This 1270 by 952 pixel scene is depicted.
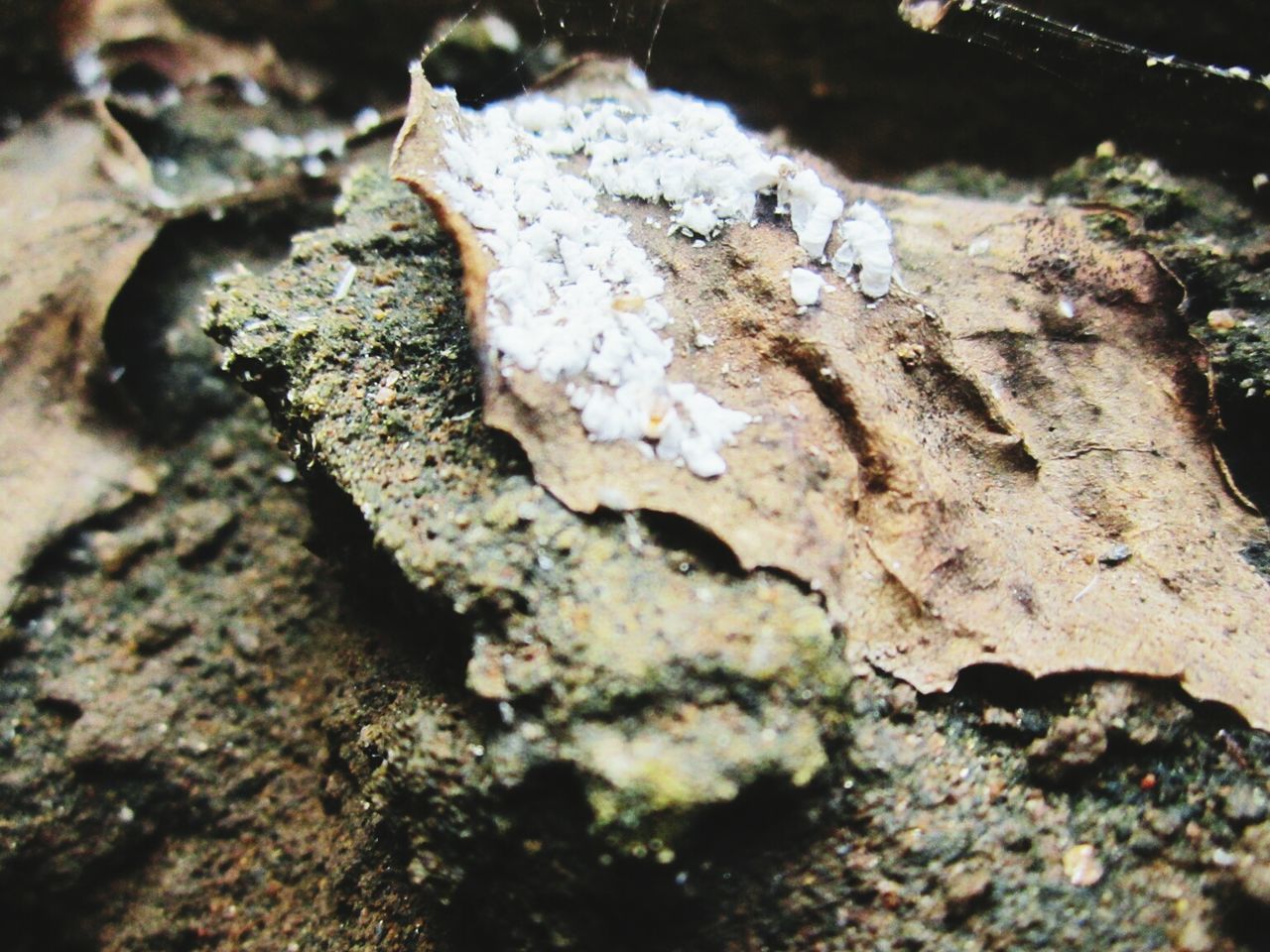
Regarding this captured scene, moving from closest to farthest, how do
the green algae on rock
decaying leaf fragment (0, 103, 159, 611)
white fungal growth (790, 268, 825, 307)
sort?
1. the green algae on rock
2. white fungal growth (790, 268, 825, 307)
3. decaying leaf fragment (0, 103, 159, 611)

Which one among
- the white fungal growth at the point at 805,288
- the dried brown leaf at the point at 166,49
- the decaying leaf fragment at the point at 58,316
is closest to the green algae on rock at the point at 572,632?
the white fungal growth at the point at 805,288

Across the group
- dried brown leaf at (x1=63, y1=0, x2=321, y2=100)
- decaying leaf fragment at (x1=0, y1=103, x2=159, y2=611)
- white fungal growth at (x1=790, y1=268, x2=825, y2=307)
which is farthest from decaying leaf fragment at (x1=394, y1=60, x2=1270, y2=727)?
dried brown leaf at (x1=63, y1=0, x2=321, y2=100)

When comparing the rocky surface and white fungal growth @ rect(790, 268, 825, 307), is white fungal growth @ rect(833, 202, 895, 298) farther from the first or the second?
the rocky surface

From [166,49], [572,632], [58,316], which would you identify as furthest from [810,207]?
[166,49]

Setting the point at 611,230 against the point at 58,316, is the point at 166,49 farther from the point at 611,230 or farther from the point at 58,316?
the point at 611,230

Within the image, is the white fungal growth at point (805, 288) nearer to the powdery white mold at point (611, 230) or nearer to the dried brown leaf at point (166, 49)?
the powdery white mold at point (611, 230)

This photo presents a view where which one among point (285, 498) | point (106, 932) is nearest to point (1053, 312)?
point (285, 498)

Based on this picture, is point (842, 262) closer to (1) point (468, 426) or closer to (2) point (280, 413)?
(1) point (468, 426)
